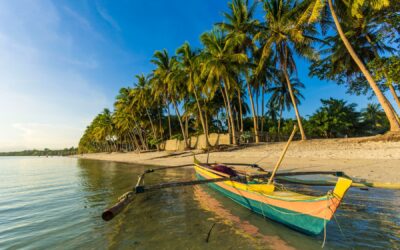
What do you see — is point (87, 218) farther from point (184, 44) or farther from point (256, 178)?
point (184, 44)

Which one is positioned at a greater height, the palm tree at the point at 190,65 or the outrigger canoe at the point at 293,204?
the palm tree at the point at 190,65

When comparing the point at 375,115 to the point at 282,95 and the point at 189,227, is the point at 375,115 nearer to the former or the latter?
the point at 282,95

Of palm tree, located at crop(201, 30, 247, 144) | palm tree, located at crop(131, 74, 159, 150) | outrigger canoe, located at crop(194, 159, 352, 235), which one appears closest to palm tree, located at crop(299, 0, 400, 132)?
palm tree, located at crop(201, 30, 247, 144)

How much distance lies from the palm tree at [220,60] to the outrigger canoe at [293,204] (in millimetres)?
17691

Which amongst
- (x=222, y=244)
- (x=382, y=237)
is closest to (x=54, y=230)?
(x=222, y=244)

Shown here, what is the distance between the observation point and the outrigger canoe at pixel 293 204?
362 cm

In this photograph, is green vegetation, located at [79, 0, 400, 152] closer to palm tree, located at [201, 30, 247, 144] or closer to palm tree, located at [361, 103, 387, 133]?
palm tree, located at [201, 30, 247, 144]

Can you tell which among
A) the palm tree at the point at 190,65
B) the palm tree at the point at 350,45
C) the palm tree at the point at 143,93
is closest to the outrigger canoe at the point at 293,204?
the palm tree at the point at 350,45

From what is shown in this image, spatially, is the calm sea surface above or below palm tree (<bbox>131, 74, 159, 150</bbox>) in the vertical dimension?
below

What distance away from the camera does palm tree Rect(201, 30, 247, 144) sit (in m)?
22.0

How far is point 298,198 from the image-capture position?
4098 millimetres

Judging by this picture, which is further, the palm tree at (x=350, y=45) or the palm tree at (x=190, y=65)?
the palm tree at (x=190, y=65)

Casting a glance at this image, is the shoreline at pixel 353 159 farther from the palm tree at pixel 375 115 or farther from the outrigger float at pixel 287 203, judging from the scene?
the palm tree at pixel 375 115

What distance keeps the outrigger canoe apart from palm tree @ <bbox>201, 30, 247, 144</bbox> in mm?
17691
